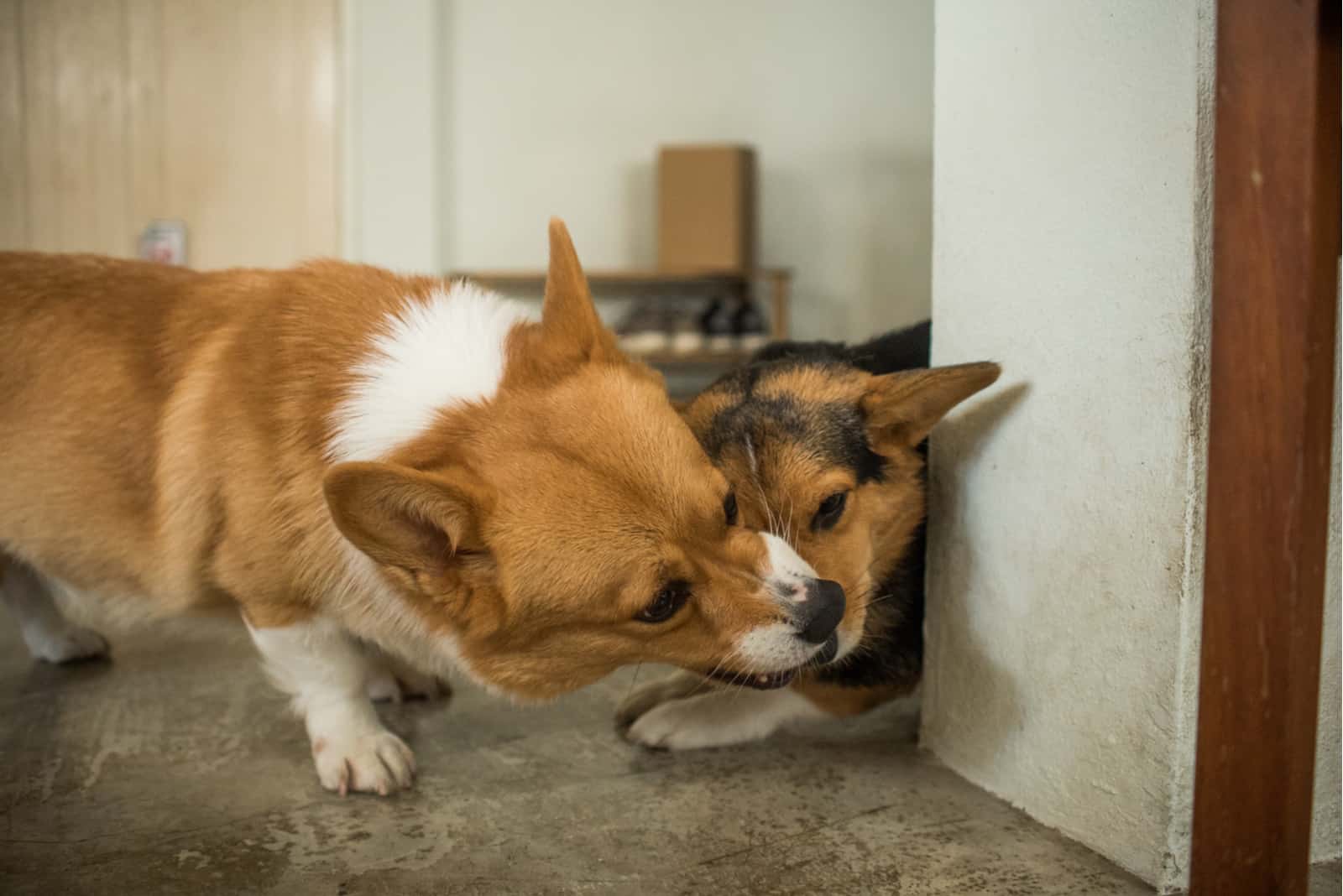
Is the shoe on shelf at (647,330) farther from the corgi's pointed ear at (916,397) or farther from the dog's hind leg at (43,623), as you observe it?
the corgi's pointed ear at (916,397)

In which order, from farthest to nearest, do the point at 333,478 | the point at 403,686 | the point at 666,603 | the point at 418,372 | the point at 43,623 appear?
the point at 43,623 → the point at 403,686 → the point at 418,372 → the point at 666,603 → the point at 333,478

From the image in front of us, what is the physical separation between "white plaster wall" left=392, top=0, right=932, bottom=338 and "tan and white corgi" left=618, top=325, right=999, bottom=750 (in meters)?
4.82

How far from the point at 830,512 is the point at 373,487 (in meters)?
0.81

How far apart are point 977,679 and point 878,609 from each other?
0.24 m

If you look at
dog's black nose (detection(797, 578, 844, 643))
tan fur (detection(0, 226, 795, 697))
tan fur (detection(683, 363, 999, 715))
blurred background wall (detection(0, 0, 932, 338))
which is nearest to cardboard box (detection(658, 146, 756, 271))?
blurred background wall (detection(0, 0, 932, 338))

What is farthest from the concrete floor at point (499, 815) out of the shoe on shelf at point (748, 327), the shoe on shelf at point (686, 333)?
the shoe on shelf at point (748, 327)

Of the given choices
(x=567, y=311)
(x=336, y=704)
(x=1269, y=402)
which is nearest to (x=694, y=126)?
(x=567, y=311)

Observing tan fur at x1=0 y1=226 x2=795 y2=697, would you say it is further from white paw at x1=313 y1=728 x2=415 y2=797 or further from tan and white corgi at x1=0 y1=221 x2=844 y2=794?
white paw at x1=313 y1=728 x2=415 y2=797

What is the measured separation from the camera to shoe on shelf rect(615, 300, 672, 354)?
603cm

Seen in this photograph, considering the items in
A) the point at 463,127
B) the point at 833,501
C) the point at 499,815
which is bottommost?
the point at 499,815

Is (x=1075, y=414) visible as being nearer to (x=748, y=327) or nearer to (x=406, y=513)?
(x=406, y=513)

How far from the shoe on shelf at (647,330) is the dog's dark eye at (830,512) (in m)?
4.26

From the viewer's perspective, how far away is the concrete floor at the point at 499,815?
144cm

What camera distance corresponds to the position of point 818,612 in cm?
145
